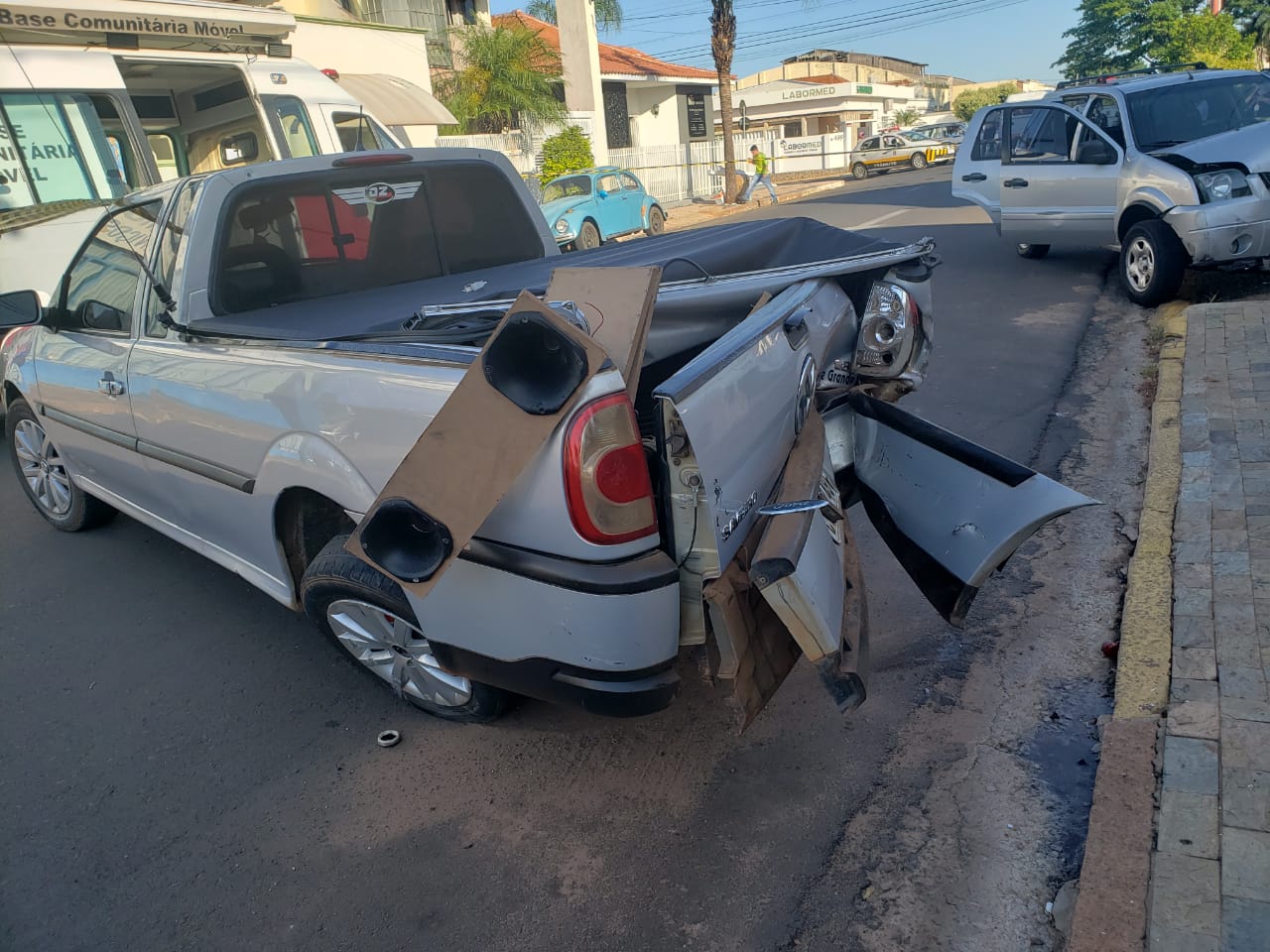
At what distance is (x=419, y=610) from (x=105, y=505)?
3.66 m

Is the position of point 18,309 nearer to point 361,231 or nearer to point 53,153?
point 361,231

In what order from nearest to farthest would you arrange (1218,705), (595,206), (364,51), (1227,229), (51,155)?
(1218,705) < (1227,229) < (51,155) < (595,206) < (364,51)

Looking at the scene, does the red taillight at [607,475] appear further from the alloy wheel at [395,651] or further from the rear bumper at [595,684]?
the alloy wheel at [395,651]

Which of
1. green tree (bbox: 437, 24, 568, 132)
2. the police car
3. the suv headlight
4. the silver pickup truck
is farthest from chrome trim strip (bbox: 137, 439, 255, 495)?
the police car

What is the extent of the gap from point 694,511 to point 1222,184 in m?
7.51

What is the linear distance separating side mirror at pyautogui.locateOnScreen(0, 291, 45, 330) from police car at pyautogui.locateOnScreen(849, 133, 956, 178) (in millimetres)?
34173

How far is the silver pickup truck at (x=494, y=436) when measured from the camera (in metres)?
2.57

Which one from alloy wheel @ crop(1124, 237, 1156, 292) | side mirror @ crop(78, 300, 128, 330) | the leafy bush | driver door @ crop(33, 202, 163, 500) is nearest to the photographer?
driver door @ crop(33, 202, 163, 500)

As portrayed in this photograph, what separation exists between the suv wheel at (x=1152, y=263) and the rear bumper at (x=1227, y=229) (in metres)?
0.36

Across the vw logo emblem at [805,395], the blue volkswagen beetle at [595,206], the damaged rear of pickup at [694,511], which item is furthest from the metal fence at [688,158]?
the damaged rear of pickup at [694,511]

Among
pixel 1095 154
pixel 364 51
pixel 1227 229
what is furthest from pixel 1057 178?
pixel 364 51

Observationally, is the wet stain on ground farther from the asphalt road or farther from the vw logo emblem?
the vw logo emblem

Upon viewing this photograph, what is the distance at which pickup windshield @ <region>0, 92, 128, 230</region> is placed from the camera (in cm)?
895

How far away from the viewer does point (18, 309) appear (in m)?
4.43
